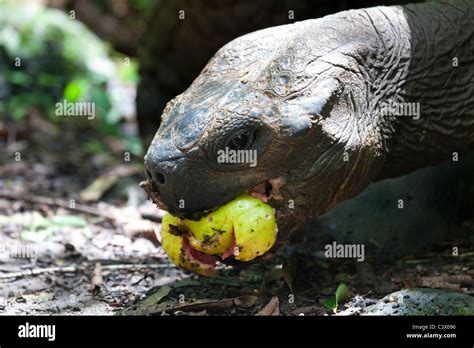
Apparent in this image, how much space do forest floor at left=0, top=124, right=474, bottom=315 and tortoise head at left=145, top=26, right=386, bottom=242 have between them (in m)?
0.52

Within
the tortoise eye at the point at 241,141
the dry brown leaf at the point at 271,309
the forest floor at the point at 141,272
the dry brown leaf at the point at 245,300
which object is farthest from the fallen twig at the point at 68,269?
the tortoise eye at the point at 241,141

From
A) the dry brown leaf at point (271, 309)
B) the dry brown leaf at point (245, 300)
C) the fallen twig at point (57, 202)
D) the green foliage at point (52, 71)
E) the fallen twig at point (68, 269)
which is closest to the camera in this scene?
the dry brown leaf at point (271, 309)

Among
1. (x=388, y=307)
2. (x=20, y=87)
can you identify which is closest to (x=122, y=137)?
(x=20, y=87)

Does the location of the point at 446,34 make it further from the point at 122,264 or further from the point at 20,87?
the point at 20,87

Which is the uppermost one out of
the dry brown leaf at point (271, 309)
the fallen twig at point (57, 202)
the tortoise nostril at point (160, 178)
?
the tortoise nostril at point (160, 178)

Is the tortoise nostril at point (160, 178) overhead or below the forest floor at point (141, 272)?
overhead

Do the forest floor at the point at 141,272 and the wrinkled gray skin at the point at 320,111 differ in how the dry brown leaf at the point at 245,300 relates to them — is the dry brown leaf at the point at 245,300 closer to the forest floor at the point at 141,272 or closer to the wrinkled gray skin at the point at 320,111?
the forest floor at the point at 141,272

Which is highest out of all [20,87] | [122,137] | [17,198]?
[20,87]

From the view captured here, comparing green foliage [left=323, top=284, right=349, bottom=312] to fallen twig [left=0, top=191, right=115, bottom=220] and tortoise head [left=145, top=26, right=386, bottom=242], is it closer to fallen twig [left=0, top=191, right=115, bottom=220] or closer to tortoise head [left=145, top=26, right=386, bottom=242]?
tortoise head [left=145, top=26, right=386, bottom=242]

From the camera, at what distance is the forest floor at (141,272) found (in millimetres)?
4180

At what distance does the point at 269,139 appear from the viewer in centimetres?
372

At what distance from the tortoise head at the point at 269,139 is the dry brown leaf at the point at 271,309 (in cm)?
32
